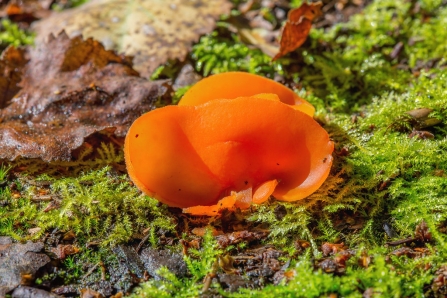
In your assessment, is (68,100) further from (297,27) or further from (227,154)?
(297,27)

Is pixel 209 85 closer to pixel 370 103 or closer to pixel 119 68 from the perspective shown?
pixel 119 68

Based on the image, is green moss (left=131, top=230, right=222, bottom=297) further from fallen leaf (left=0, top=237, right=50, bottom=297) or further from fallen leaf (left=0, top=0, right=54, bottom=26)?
fallen leaf (left=0, top=0, right=54, bottom=26)

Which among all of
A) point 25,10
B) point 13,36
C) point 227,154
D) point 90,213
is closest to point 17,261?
point 90,213

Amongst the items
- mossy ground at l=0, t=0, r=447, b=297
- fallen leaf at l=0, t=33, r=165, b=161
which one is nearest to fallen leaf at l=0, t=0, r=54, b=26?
fallen leaf at l=0, t=33, r=165, b=161

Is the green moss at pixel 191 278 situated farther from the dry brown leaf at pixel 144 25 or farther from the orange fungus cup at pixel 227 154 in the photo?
the dry brown leaf at pixel 144 25

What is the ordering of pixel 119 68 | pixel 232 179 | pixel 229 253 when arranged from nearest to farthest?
pixel 229 253 < pixel 232 179 < pixel 119 68

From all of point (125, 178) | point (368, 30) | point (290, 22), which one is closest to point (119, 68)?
point (125, 178)

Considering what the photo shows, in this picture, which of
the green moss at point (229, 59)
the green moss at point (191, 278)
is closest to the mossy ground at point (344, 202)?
the green moss at point (191, 278)
